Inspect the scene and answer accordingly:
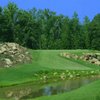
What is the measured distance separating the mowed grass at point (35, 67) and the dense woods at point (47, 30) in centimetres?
3837

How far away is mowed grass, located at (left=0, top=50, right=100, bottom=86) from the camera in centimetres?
3984

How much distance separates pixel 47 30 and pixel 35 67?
77745 mm

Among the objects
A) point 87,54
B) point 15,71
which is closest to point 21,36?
point 87,54

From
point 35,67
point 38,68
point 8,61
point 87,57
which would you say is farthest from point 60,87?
point 87,57

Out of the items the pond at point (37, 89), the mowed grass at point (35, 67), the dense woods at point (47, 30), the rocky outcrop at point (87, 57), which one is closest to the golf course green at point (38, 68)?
the mowed grass at point (35, 67)

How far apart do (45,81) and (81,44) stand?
72.0 m

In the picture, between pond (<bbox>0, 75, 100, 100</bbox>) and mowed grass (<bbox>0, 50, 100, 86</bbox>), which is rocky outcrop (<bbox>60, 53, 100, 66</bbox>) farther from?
pond (<bbox>0, 75, 100, 100</bbox>)

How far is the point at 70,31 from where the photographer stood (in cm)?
11475

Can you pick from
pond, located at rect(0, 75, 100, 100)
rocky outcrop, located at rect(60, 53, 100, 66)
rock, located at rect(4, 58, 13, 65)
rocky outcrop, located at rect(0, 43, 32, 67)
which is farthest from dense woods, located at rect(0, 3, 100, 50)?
pond, located at rect(0, 75, 100, 100)

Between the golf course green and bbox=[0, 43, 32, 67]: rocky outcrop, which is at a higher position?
bbox=[0, 43, 32, 67]: rocky outcrop

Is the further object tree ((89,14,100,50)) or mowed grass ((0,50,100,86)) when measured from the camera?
tree ((89,14,100,50))

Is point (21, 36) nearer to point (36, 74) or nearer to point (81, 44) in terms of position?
point (81, 44)

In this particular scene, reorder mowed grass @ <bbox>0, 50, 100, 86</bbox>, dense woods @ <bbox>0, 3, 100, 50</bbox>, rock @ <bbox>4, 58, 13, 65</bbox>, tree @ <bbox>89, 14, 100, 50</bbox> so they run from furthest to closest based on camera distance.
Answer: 1. tree @ <bbox>89, 14, 100, 50</bbox>
2. dense woods @ <bbox>0, 3, 100, 50</bbox>
3. rock @ <bbox>4, 58, 13, 65</bbox>
4. mowed grass @ <bbox>0, 50, 100, 86</bbox>

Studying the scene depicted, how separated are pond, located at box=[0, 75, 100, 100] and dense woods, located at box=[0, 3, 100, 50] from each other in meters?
53.9
